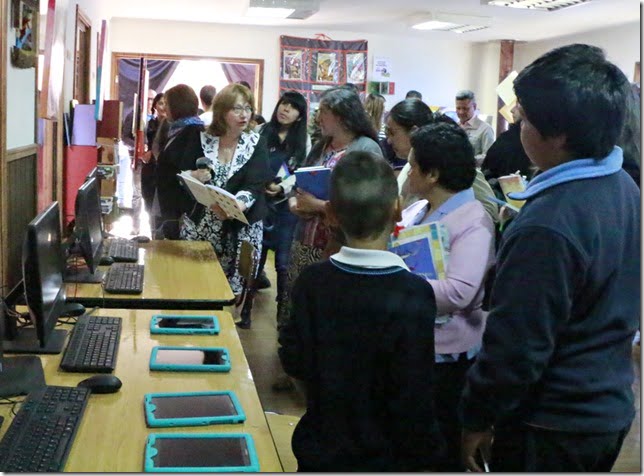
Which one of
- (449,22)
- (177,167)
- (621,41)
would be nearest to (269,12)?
(449,22)

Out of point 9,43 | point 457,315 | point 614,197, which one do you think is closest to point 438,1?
point 9,43

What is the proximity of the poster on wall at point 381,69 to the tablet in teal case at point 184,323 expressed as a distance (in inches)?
341

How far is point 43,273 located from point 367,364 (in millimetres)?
925

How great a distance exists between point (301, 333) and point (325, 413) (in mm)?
170

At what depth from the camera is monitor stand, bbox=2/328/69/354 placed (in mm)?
2033

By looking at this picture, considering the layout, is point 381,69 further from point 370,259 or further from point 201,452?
point 201,452

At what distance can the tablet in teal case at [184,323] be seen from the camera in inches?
89.3

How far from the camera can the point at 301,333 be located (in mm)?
1496

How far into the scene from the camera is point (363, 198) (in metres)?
1.51

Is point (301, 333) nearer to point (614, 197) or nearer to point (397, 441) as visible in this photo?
point (397, 441)

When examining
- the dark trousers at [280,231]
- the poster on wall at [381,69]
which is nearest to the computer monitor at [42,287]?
the dark trousers at [280,231]

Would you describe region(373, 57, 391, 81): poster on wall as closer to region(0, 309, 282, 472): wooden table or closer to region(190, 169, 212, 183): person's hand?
region(190, 169, 212, 183): person's hand

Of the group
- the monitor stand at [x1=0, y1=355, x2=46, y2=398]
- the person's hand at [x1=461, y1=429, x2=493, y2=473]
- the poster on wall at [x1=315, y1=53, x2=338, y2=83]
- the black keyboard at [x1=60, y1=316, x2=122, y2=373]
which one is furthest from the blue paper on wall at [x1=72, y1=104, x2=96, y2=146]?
the poster on wall at [x1=315, y1=53, x2=338, y2=83]

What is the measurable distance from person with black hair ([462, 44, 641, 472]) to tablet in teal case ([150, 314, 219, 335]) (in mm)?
1093
